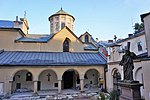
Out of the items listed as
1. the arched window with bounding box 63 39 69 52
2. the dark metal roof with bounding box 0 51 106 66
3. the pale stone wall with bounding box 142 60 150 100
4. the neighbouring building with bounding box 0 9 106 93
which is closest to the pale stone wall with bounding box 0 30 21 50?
the neighbouring building with bounding box 0 9 106 93

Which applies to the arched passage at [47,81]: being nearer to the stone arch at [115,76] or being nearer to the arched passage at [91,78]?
the arched passage at [91,78]

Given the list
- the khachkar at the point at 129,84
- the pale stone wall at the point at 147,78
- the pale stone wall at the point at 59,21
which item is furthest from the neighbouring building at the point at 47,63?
the khachkar at the point at 129,84

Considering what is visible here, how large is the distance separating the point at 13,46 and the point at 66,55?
7585 millimetres

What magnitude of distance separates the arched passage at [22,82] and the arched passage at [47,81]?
134 centimetres

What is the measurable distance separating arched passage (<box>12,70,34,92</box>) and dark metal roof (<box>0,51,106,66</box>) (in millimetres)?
2297

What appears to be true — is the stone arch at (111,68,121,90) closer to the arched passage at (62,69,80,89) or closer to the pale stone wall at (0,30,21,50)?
the arched passage at (62,69,80,89)

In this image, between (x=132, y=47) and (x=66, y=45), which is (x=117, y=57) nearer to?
(x=132, y=47)

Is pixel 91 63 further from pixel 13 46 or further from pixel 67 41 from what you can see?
pixel 13 46

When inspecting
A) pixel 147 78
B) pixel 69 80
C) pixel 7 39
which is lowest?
pixel 69 80

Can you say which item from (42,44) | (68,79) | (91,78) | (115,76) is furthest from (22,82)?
(115,76)

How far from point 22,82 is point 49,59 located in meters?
4.76

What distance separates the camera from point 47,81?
1855 centimetres

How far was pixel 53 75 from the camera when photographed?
18.8 metres

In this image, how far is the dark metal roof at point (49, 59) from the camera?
16.0 m
